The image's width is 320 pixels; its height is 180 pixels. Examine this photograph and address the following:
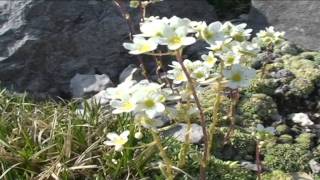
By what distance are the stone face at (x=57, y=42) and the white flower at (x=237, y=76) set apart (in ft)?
6.50

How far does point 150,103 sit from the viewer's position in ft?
8.20

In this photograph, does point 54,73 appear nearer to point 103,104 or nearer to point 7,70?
point 7,70

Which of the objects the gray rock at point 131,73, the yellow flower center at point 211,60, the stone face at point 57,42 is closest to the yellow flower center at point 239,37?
the yellow flower center at point 211,60

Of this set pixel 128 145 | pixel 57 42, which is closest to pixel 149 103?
pixel 128 145

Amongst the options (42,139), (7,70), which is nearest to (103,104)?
(42,139)

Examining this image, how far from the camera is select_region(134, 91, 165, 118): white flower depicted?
2.46 m

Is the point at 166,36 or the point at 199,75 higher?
the point at 166,36

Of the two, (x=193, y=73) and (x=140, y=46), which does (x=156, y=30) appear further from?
(x=193, y=73)

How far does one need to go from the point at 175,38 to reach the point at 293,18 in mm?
2403

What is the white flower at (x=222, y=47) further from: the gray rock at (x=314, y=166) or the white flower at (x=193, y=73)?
the gray rock at (x=314, y=166)

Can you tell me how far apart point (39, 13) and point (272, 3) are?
1.69 m

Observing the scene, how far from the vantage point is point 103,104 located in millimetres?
3879

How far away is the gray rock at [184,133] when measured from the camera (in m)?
3.42

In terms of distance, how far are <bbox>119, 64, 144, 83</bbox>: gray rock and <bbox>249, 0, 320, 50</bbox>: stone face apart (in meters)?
0.98
